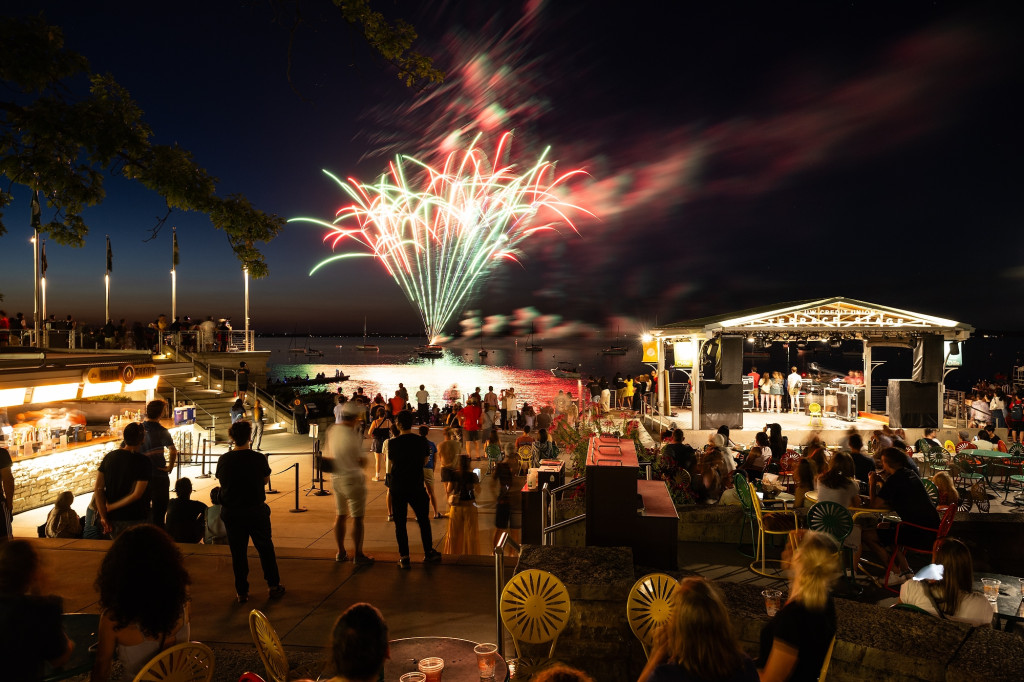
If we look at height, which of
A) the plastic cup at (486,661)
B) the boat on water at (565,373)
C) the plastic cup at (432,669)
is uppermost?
the plastic cup at (432,669)

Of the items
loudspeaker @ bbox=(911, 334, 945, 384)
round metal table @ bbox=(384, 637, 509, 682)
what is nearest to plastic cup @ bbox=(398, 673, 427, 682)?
round metal table @ bbox=(384, 637, 509, 682)

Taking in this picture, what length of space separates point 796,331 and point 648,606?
17036 mm

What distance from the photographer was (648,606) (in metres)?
3.51

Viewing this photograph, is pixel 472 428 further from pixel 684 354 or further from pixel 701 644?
pixel 701 644

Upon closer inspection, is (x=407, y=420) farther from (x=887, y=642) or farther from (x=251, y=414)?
(x=251, y=414)

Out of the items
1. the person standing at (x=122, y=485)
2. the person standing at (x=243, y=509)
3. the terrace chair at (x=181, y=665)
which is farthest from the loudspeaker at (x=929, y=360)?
the terrace chair at (x=181, y=665)

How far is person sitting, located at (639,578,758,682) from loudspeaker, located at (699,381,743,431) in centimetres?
1669

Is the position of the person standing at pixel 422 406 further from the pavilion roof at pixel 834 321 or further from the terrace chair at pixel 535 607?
the terrace chair at pixel 535 607

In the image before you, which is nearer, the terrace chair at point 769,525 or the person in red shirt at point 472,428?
the terrace chair at point 769,525

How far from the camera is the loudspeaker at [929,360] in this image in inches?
731

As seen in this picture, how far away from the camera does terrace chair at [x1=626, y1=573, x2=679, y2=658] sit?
3.48 m

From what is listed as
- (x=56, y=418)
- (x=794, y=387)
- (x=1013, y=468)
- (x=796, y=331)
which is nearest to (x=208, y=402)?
(x=56, y=418)

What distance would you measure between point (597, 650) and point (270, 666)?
1997 mm

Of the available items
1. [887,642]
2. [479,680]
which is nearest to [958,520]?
[887,642]
